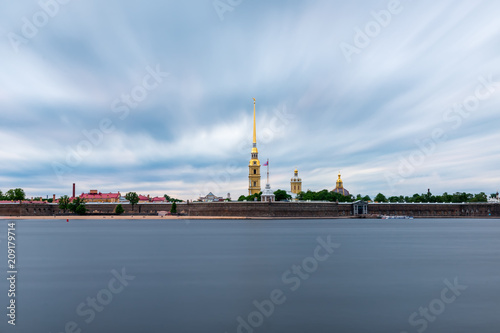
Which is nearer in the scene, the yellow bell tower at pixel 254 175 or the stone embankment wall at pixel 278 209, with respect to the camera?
the stone embankment wall at pixel 278 209

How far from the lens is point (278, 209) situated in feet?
425

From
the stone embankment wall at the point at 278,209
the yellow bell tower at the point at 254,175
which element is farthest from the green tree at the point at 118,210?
the yellow bell tower at the point at 254,175

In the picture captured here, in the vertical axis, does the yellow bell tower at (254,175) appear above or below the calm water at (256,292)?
above

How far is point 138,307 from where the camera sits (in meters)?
20.0

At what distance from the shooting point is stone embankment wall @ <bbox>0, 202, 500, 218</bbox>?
424 feet

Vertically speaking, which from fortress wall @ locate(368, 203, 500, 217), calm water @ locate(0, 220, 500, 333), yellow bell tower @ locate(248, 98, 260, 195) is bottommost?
calm water @ locate(0, 220, 500, 333)

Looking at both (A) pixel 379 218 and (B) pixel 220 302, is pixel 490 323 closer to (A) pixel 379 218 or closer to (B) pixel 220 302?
(B) pixel 220 302

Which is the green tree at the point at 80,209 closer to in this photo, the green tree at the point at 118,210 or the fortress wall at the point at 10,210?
the green tree at the point at 118,210

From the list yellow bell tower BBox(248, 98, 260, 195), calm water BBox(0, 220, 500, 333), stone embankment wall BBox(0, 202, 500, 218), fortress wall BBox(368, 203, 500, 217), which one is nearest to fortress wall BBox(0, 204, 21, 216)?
stone embankment wall BBox(0, 202, 500, 218)

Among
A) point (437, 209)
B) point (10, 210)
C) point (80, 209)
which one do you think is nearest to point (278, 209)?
point (80, 209)

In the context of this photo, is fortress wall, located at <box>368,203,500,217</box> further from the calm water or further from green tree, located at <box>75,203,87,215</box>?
the calm water

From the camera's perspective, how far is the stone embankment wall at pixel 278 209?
129125 millimetres

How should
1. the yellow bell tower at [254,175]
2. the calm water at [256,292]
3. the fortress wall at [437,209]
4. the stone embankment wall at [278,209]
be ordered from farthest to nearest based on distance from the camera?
1. the yellow bell tower at [254,175]
2. the fortress wall at [437,209]
3. the stone embankment wall at [278,209]
4. the calm water at [256,292]

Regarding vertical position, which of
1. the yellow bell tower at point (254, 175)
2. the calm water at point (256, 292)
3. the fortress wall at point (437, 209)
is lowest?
the calm water at point (256, 292)
